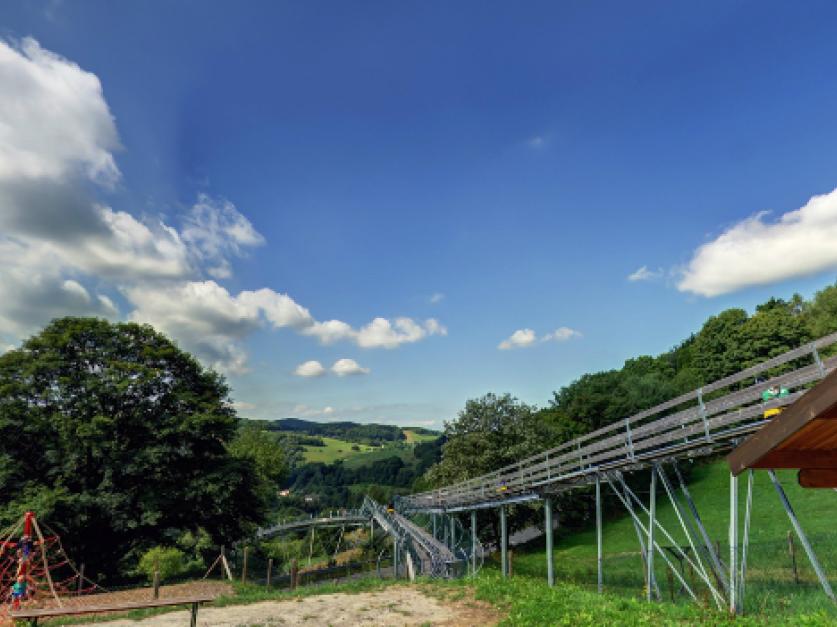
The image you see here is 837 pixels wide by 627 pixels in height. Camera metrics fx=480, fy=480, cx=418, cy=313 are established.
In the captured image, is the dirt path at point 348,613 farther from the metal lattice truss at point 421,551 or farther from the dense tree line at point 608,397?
Answer: the dense tree line at point 608,397

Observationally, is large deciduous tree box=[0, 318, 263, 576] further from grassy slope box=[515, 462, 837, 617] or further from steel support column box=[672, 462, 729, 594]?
steel support column box=[672, 462, 729, 594]

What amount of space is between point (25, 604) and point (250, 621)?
8705mm

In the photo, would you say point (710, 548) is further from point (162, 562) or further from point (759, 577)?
point (162, 562)

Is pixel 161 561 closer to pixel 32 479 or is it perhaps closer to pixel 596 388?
pixel 32 479

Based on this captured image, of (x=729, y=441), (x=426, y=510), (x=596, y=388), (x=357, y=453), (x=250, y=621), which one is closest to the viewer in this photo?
(x=729, y=441)

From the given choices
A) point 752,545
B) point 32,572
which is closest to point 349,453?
point 32,572

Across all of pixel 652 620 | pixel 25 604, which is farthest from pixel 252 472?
pixel 652 620

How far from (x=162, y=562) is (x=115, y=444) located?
7058 millimetres

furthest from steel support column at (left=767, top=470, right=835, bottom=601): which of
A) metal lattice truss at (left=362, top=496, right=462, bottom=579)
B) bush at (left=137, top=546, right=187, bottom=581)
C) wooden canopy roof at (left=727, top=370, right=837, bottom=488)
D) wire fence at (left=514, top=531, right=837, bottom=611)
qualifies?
bush at (left=137, top=546, right=187, bottom=581)

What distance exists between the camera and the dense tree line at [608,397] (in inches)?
1270

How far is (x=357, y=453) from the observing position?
527 ft

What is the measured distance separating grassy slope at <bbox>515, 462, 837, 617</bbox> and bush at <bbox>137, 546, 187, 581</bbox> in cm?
1761

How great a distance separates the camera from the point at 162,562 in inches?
965

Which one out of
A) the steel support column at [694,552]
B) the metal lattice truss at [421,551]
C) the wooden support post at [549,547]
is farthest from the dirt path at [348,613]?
the steel support column at [694,552]
